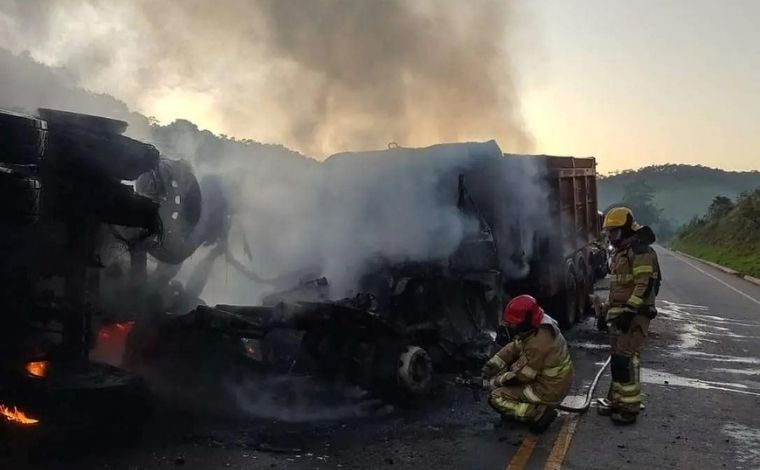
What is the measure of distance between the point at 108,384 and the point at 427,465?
2.24 m

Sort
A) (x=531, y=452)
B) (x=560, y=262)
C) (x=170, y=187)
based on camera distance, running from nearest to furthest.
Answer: (x=531, y=452)
(x=170, y=187)
(x=560, y=262)

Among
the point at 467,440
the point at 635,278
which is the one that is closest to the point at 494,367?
the point at 467,440

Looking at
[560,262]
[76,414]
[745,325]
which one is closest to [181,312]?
[76,414]

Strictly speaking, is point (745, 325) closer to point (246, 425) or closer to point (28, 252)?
point (246, 425)

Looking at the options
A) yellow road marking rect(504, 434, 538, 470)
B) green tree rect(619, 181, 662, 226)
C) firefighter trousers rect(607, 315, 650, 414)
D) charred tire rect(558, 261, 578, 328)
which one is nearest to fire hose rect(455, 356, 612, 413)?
firefighter trousers rect(607, 315, 650, 414)

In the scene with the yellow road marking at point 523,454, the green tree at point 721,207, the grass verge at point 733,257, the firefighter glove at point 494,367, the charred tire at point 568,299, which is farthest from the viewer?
the green tree at point 721,207

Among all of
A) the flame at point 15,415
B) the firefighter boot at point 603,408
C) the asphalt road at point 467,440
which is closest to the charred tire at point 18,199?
the flame at point 15,415

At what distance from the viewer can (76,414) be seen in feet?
16.0

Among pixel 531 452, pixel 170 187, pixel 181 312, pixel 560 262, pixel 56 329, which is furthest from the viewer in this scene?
pixel 560 262

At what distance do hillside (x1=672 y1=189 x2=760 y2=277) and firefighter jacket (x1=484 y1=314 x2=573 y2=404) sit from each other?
21.4m

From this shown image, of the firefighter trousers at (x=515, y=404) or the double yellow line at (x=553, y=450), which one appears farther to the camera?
the firefighter trousers at (x=515, y=404)

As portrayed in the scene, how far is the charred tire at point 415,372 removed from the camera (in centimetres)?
629

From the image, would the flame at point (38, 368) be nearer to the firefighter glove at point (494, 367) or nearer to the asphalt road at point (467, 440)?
the asphalt road at point (467, 440)

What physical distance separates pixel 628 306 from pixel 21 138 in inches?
189
